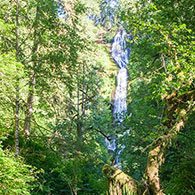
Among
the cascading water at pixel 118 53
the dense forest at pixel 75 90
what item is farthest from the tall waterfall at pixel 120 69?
the dense forest at pixel 75 90

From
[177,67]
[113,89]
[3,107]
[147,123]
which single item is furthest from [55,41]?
[113,89]

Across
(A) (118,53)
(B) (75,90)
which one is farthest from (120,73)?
(B) (75,90)

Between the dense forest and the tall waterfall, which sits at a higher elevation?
the tall waterfall

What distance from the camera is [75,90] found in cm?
1173

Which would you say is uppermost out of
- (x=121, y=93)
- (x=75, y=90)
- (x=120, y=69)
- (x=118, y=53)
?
(x=118, y=53)

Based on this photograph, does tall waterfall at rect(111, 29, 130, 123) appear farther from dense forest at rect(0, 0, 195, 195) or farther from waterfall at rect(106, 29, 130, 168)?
dense forest at rect(0, 0, 195, 195)

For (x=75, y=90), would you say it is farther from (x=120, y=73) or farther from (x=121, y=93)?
(x=120, y=73)

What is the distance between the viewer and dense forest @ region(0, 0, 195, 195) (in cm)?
617

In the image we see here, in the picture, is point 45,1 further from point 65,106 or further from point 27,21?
point 65,106

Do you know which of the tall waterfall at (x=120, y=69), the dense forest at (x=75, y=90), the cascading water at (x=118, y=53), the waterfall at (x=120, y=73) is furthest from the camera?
the cascading water at (x=118, y=53)

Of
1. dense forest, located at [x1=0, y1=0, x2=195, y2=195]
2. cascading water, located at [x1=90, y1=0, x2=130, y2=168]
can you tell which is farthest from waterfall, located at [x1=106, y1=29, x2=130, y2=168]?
dense forest, located at [x1=0, y1=0, x2=195, y2=195]

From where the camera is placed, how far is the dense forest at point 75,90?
6172mm

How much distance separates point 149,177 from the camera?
18.6ft

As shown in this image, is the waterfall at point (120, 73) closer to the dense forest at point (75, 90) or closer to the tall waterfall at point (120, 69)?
the tall waterfall at point (120, 69)
